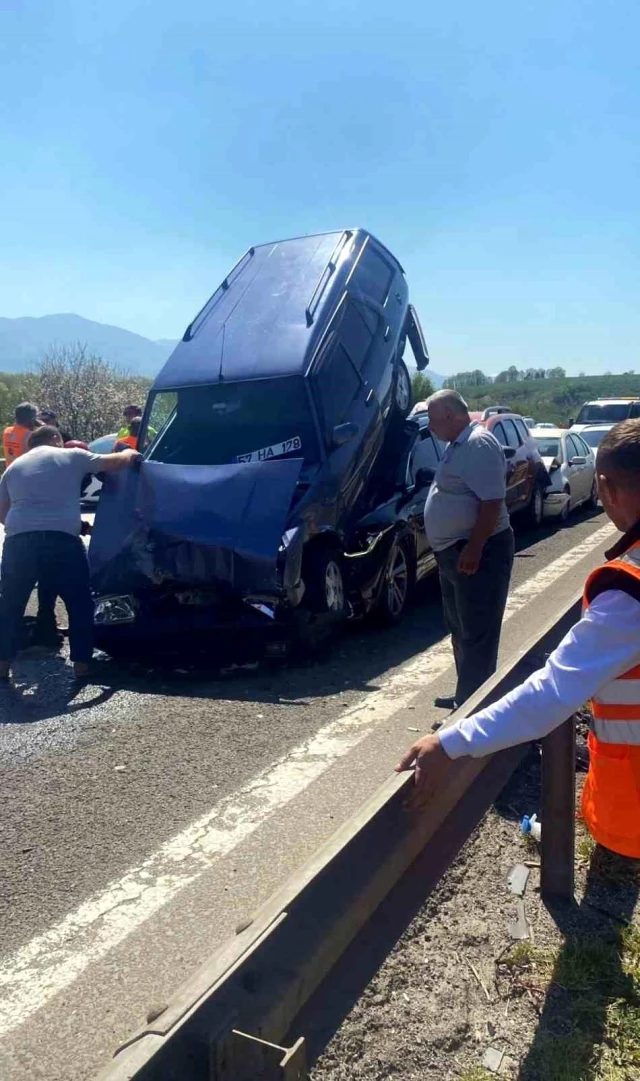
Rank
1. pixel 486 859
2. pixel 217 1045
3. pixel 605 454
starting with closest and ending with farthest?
1. pixel 217 1045
2. pixel 605 454
3. pixel 486 859

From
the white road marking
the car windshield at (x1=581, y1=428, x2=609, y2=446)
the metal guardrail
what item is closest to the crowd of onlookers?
the white road marking

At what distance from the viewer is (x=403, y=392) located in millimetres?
8891

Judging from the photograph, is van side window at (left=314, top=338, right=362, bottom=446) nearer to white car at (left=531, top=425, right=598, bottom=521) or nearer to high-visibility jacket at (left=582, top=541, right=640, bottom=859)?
high-visibility jacket at (left=582, top=541, right=640, bottom=859)

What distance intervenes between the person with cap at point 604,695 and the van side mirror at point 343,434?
207 inches

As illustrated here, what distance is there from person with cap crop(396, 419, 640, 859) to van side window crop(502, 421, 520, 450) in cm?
1106

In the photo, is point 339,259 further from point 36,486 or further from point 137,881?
point 137,881

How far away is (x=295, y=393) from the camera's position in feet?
24.4

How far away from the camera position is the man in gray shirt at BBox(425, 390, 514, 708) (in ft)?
16.3

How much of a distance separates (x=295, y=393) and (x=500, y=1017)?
5.57m

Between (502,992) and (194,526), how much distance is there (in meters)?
4.25

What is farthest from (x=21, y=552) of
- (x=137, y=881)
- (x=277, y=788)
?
(x=137, y=881)

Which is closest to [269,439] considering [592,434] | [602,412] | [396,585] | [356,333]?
[356,333]

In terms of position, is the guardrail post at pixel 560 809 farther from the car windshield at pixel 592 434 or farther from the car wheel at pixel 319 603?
the car windshield at pixel 592 434

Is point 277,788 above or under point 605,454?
under
